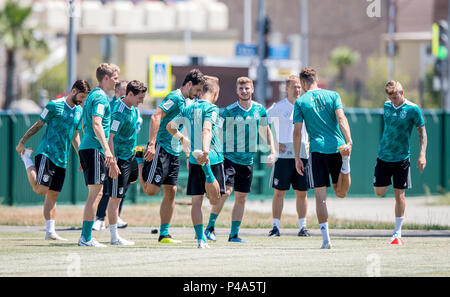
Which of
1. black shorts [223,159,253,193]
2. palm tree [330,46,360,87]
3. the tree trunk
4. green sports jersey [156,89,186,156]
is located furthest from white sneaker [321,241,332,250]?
palm tree [330,46,360,87]

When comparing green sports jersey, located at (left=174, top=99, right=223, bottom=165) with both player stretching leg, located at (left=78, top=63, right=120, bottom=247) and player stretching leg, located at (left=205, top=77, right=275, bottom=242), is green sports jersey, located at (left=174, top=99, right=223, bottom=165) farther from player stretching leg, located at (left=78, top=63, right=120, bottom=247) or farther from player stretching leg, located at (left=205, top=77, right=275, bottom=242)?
player stretching leg, located at (left=205, top=77, right=275, bottom=242)

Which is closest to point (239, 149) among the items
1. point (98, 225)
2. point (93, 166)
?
point (93, 166)

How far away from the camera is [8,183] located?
20.0 m

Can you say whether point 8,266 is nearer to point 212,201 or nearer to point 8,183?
point 212,201

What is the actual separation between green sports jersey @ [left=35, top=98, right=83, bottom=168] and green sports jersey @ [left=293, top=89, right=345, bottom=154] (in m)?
3.01

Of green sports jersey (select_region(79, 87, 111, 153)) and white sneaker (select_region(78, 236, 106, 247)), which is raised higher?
green sports jersey (select_region(79, 87, 111, 153))

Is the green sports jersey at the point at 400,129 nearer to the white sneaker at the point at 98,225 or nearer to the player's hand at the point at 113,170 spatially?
the player's hand at the point at 113,170

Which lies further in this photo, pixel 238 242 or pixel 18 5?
pixel 18 5

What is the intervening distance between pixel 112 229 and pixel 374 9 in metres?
8.56

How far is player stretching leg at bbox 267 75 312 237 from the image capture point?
14.1 meters

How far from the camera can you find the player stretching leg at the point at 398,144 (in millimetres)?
12820

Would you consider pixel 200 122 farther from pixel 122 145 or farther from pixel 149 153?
pixel 122 145
